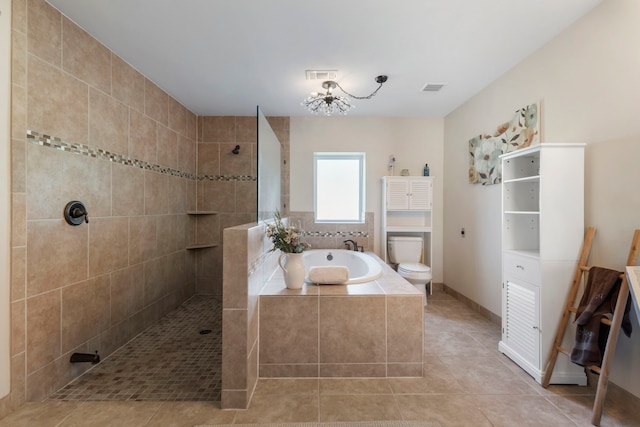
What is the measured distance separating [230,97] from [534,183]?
123 inches

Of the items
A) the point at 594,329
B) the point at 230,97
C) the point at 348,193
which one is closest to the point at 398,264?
the point at 348,193

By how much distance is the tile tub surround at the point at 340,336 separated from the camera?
1914 mm

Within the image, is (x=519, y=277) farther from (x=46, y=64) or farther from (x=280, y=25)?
(x=46, y=64)

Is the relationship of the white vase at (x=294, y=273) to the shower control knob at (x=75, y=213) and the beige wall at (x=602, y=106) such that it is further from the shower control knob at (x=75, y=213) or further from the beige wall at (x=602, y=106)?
the beige wall at (x=602, y=106)

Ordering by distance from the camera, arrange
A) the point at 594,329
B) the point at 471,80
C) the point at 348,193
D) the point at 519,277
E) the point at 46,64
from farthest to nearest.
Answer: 1. the point at 348,193
2. the point at 471,80
3. the point at 519,277
4. the point at 46,64
5. the point at 594,329

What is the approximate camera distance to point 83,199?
2023 mm

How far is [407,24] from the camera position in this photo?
1.95 metres

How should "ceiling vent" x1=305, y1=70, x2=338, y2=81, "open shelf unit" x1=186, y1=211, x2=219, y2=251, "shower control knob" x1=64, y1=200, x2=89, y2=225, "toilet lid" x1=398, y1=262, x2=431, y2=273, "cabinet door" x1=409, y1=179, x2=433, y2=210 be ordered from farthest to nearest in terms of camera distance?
"cabinet door" x1=409, y1=179, x2=433, y2=210 < "open shelf unit" x1=186, y1=211, x2=219, y2=251 < "toilet lid" x1=398, y1=262, x2=431, y2=273 < "ceiling vent" x1=305, y1=70, x2=338, y2=81 < "shower control knob" x1=64, y1=200, x2=89, y2=225

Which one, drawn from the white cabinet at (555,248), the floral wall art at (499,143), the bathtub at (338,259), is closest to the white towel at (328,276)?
the bathtub at (338,259)

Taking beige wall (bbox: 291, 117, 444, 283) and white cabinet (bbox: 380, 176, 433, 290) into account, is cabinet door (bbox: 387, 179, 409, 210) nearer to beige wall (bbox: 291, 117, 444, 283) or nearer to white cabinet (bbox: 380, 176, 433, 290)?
white cabinet (bbox: 380, 176, 433, 290)

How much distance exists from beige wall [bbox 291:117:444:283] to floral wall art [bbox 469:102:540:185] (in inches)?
29.1

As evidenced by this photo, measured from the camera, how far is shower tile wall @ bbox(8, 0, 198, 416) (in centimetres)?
A: 162

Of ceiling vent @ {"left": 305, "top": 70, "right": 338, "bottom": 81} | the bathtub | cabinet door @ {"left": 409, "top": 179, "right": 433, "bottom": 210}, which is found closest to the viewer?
ceiling vent @ {"left": 305, "top": 70, "right": 338, "bottom": 81}

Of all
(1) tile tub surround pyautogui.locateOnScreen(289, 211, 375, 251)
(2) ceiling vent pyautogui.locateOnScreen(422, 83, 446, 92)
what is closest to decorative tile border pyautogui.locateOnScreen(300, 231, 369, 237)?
(1) tile tub surround pyautogui.locateOnScreen(289, 211, 375, 251)
